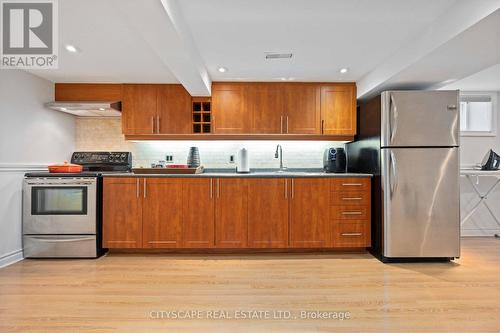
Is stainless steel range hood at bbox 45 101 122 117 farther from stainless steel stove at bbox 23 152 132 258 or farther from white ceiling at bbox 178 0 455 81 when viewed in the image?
white ceiling at bbox 178 0 455 81

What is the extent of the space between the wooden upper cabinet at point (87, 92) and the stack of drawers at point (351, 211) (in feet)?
9.80

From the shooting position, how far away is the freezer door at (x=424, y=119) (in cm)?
281

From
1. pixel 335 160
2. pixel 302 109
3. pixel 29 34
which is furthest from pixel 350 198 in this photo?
pixel 29 34

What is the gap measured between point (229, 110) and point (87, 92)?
6.10ft

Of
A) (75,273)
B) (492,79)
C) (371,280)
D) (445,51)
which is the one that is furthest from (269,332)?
(492,79)

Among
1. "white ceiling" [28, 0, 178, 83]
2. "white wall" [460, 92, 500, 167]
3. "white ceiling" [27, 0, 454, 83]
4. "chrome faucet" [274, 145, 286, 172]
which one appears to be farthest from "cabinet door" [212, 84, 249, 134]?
"white wall" [460, 92, 500, 167]

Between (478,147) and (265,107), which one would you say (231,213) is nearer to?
(265,107)

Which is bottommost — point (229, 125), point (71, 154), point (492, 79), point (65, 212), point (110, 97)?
point (65, 212)

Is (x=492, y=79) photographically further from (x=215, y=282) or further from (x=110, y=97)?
(x=110, y=97)

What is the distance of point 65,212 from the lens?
3027mm

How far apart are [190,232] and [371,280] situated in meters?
1.92

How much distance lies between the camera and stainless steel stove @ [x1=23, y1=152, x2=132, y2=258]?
9.83ft

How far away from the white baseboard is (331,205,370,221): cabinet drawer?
3512 mm

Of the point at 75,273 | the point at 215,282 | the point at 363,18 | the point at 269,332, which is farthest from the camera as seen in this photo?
the point at 75,273
